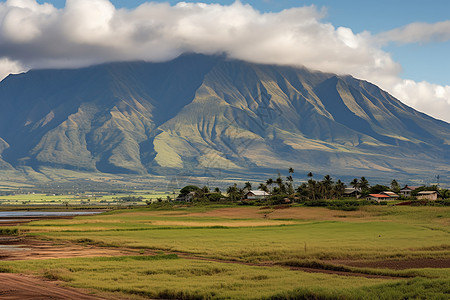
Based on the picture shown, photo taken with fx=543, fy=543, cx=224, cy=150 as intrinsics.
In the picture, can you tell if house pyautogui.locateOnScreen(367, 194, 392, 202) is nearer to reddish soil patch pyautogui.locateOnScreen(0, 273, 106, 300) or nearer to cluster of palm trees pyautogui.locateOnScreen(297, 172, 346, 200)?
cluster of palm trees pyautogui.locateOnScreen(297, 172, 346, 200)

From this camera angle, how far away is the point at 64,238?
8069 cm

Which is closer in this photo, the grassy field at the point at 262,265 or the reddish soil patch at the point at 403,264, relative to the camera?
the grassy field at the point at 262,265

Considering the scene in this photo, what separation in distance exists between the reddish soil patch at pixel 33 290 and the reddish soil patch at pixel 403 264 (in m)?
24.8

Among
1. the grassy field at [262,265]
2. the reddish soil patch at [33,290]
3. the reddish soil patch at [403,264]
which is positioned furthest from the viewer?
the reddish soil patch at [403,264]

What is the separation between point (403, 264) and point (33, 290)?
3169 cm

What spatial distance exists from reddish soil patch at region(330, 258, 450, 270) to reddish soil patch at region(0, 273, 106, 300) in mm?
24839

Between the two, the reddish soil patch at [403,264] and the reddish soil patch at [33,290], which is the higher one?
the reddish soil patch at [403,264]

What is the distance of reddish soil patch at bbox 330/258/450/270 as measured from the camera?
47469 mm

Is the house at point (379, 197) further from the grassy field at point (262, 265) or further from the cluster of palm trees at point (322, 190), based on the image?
the grassy field at point (262, 265)

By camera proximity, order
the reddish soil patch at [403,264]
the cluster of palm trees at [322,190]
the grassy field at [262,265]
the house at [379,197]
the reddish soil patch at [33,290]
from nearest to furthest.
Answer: the grassy field at [262,265]
the reddish soil patch at [33,290]
the reddish soil patch at [403,264]
the house at [379,197]
the cluster of palm trees at [322,190]

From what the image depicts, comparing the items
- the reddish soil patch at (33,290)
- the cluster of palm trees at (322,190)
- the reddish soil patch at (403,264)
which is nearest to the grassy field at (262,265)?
the reddish soil patch at (403,264)

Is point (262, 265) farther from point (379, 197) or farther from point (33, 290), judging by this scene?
point (379, 197)

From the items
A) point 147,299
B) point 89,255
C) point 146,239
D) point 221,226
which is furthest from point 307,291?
point 221,226

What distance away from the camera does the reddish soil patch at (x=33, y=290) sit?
3584 cm
